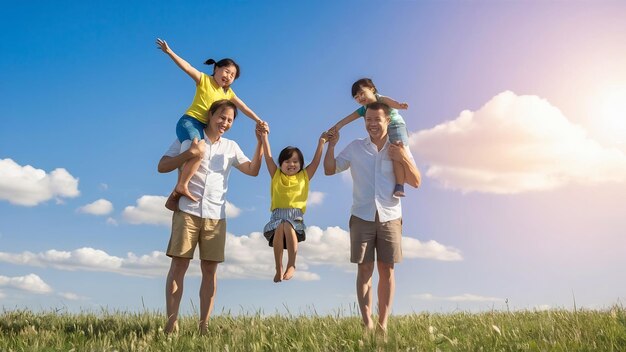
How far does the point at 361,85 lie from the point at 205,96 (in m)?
2.29

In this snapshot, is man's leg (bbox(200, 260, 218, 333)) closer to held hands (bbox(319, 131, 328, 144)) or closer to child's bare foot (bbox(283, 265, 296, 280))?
child's bare foot (bbox(283, 265, 296, 280))

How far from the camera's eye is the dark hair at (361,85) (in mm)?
9016

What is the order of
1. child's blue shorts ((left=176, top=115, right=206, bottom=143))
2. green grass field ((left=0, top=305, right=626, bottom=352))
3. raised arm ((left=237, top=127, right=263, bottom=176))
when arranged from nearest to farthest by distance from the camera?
green grass field ((left=0, top=305, right=626, bottom=352)), child's blue shorts ((left=176, top=115, right=206, bottom=143)), raised arm ((left=237, top=127, right=263, bottom=176))

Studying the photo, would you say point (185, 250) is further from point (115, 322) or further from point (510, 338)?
point (510, 338)

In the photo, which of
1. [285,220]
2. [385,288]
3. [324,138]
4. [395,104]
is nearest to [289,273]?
[285,220]

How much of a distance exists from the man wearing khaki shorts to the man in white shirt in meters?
1.55

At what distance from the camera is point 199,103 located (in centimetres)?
879

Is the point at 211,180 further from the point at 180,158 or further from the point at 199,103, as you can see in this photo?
the point at 199,103

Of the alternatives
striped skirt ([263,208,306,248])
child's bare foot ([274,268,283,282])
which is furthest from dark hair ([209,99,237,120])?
child's bare foot ([274,268,283,282])

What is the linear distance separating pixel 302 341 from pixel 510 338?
2265 mm

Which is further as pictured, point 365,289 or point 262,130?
point 262,130

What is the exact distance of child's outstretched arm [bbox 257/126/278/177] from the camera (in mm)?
8383

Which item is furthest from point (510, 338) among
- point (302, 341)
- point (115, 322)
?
point (115, 322)

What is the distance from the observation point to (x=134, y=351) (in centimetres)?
688
